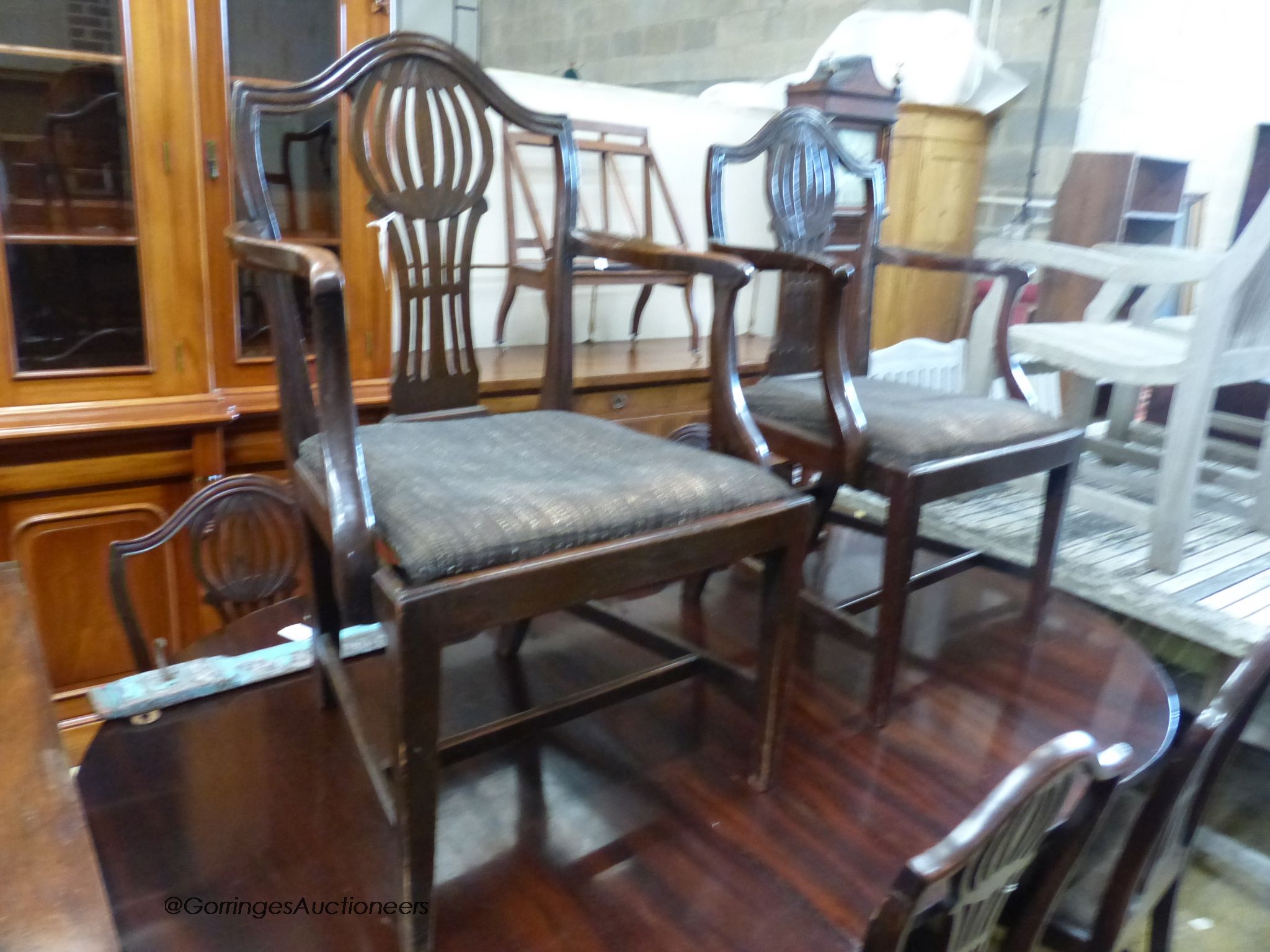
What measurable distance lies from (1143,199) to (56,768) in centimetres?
359

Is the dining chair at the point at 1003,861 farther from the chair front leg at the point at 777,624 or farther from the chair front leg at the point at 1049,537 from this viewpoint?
the chair front leg at the point at 1049,537

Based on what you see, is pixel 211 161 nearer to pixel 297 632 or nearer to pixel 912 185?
pixel 297 632

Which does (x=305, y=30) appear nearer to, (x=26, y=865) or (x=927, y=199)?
(x=26, y=865)

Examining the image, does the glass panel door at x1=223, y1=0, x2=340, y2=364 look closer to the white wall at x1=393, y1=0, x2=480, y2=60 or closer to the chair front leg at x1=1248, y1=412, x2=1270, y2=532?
the chair front leg at x1=1248, y1=412, x2=1270, y2=532

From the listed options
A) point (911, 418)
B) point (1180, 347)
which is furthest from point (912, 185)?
point (911, 418)

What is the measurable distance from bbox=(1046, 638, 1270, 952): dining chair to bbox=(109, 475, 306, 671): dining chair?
42.3 inches

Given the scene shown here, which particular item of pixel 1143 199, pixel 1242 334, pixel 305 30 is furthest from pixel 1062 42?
pixel 305 30

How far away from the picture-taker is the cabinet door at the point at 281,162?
155 cm

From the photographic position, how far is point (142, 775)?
1007mm

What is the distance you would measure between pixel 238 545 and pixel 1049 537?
1.31 meters

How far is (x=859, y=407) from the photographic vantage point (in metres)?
1.30

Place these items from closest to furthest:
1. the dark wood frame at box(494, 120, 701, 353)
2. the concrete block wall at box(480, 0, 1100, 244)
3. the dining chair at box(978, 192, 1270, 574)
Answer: the dining chair at box(978, 192, 1270, 574) → the dark wood frame at box(494, 120, 701, 353) → the concrete block wall at box(480, 0, 1100, 244)

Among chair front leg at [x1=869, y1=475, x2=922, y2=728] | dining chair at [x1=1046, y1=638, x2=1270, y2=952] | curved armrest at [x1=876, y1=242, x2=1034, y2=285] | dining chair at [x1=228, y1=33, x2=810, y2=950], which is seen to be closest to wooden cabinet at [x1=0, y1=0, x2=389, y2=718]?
dining chair at [x1=228, y1=33, x2=810, y2=950]

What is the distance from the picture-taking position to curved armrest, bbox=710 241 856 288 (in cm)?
120
